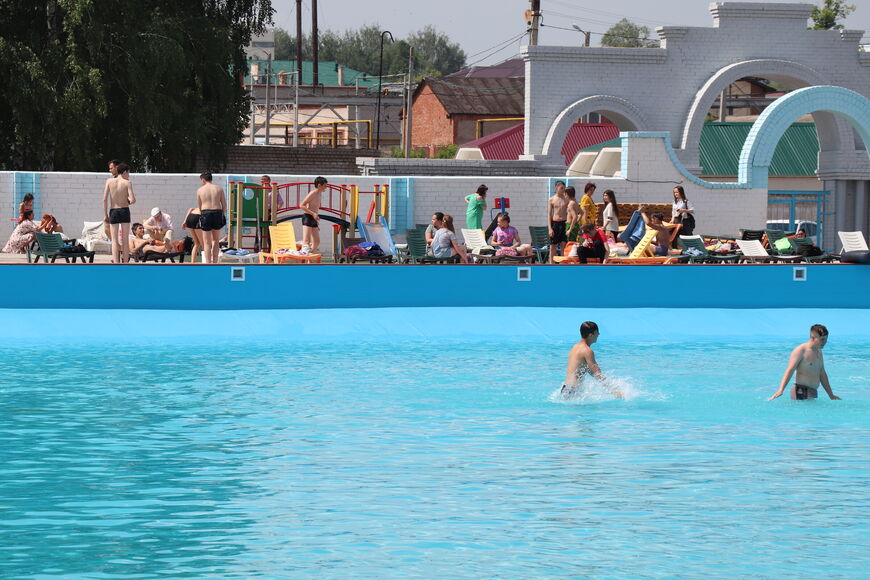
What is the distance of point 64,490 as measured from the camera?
32.8ft

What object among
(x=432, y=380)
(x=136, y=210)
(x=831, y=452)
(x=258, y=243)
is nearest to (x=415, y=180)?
(x=258, y=243)

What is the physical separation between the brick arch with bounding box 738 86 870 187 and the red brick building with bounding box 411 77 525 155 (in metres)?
38.9

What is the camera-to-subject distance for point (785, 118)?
29281mm

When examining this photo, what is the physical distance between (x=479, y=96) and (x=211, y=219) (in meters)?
53.1

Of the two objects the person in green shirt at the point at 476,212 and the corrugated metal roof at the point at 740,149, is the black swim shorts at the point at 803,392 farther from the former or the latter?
the corrugated metal roof at the point at 740,149

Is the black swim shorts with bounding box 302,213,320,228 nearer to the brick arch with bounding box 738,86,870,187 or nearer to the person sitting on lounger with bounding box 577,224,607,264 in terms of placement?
the person sitting on lounger with bounding box 577,224,607,264

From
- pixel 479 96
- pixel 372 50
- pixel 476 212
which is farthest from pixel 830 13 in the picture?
pixel 372 50

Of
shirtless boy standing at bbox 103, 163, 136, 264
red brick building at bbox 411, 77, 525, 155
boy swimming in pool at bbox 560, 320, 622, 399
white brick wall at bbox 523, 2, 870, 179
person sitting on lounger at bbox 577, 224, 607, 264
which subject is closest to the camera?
boy swimming in pool at bbox 560, 320, 622, 399

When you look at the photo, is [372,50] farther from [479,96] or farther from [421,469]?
[421,469]

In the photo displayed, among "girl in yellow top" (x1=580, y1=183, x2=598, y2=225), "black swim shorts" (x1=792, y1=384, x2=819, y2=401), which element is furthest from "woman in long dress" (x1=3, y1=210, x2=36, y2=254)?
"black swim shorts" (x1=792, y1=384, x2=819, y2=401)

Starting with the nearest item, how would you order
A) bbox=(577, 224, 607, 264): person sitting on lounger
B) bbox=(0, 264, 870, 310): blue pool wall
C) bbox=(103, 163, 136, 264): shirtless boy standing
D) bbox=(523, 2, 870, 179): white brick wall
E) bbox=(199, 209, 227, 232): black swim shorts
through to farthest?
bbox=(0, 264, 870, 310): blue pool wall < bbox=(103, 163, 136, 264): shirtless boy standing < bbox=(199, 209, 227, 232): black swim shorts < bbox=(577, 224, 607, 264): person sitting on lounger < bbox=(523, 2, 870, 179): white brick wall

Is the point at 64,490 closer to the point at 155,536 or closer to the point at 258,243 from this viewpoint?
the point at 155,536

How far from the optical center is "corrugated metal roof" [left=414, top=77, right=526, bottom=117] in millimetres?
70500

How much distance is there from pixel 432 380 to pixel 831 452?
515cm
